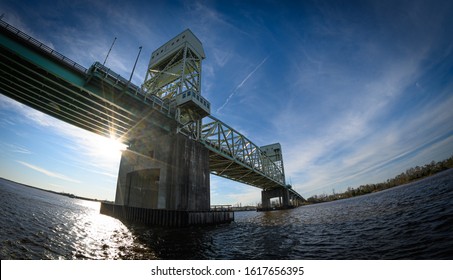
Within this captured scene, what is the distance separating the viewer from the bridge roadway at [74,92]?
56.6ft

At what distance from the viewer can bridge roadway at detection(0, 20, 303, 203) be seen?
17.2 metres

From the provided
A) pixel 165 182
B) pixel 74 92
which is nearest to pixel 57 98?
pixel 74 92

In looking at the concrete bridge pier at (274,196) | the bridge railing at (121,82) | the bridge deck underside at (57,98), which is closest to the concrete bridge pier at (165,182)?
the bridge railing at (121,82)

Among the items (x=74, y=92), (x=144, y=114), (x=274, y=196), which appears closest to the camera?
(x=74, y=92)

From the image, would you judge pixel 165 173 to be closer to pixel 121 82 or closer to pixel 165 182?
pixel 165 182

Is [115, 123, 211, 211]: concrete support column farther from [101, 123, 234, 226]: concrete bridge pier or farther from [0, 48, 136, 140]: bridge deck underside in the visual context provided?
[0, 48, 136, 140]: bridge deck underside

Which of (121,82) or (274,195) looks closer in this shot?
(121,82)

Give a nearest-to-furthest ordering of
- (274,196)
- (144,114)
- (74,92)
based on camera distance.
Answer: (74,92), (144,114), (274,196)

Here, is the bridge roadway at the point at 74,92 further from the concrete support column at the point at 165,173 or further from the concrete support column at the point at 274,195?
the concrete support column at the point at 274,195

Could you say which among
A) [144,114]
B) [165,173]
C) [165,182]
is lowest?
[165,182]

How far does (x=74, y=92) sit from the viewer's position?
69.5ft

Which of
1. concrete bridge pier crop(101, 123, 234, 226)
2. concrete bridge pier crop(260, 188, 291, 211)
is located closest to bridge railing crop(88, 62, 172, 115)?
concrete bridge pier crop(101, 123, 234, 226)
